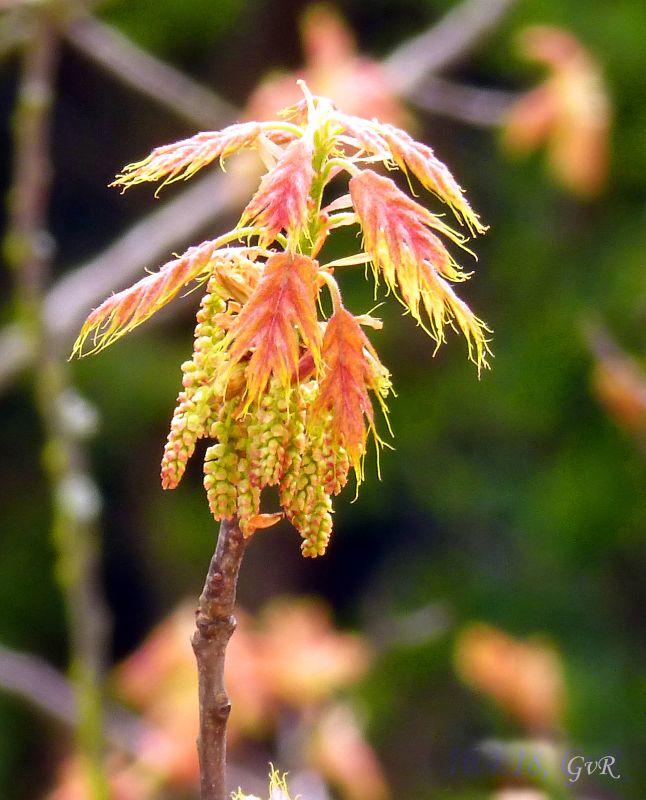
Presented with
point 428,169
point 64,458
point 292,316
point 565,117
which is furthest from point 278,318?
point 565,117

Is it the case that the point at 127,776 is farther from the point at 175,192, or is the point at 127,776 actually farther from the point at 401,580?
the point at 401,580

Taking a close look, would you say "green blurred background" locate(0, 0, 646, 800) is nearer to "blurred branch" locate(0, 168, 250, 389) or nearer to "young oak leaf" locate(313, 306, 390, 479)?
"blurred branch" locate(0, 168, 250, 389)

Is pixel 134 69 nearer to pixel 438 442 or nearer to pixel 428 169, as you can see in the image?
pixel 428 169

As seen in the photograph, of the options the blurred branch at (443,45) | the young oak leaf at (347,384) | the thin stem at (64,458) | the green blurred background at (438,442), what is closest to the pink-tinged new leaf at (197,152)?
the young oak leaf at (347,384)

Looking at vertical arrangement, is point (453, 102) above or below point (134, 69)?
above

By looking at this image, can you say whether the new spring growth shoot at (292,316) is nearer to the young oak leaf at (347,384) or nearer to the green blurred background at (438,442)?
the young oak leaf at (347,384)

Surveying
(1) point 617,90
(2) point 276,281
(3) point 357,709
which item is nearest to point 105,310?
(2) point 276,281
